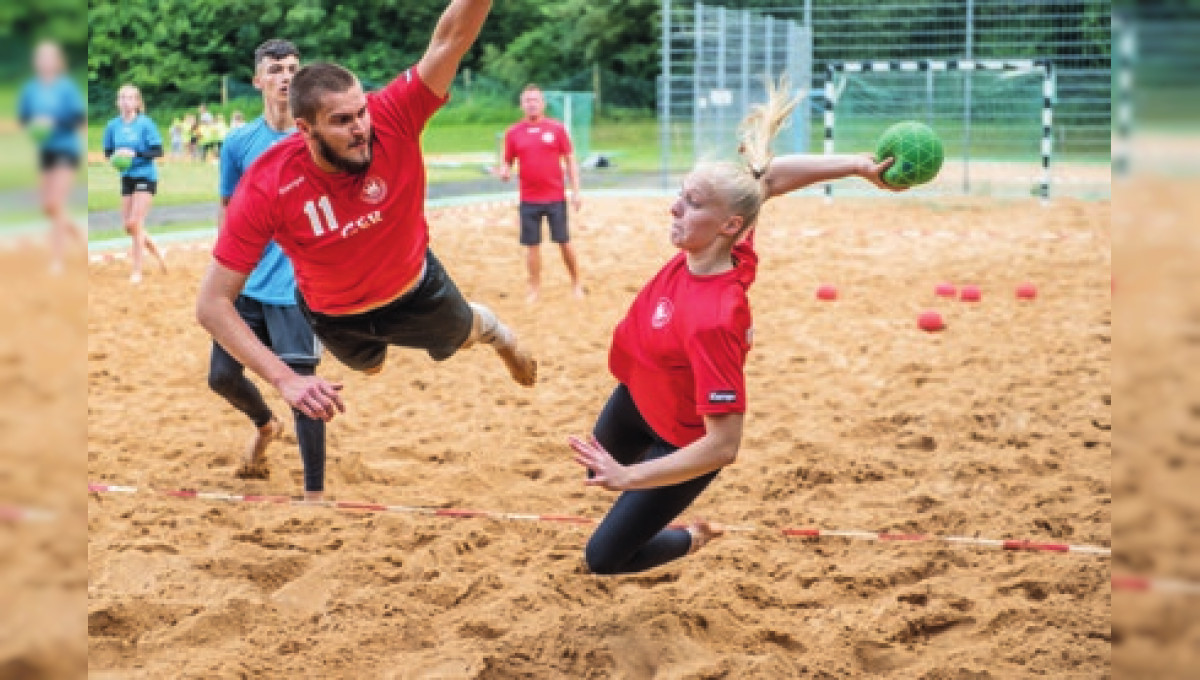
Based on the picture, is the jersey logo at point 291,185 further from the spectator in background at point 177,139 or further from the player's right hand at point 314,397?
the spectator in background at point 177,139

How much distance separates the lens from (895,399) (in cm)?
780

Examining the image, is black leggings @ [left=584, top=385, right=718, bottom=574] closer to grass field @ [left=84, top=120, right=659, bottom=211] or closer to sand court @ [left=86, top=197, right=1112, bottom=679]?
sand court @ [left=86, top=197, right=1112, bottom=679]

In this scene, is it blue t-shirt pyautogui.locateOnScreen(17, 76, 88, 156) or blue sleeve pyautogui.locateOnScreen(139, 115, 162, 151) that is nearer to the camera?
blue t-shirt pyautogui.locateOnScreen(17, 76, 88, 156)

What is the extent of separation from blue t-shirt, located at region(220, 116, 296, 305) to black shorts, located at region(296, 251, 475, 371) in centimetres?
59

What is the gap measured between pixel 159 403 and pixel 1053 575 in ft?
18.1

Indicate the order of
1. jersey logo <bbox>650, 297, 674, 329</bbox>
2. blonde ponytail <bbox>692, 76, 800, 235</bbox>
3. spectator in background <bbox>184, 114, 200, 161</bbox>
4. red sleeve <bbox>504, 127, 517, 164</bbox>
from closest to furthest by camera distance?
blonde ponytail <bbox>692, 76, 800, 235</bbox> < jersey logo <bbox>650, 297, 674, 329</bbox> < red sleeve <bbox>504, 127, 517, 164</bbox> < spectator in background <bbox>184, 114, 200, 161</bbox>

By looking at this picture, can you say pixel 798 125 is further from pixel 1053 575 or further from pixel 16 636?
pixel 16 636

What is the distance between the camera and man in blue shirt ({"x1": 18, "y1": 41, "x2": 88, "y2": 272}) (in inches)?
39.1

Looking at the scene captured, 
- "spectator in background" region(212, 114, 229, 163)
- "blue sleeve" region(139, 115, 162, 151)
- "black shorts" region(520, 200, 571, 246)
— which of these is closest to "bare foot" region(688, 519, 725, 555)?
"black shorts" region(520, 200, 571, 246)

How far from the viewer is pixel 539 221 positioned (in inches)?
463

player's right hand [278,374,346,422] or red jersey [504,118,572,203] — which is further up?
red jersey [504,118,572,203]

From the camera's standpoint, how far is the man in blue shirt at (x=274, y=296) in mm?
5680

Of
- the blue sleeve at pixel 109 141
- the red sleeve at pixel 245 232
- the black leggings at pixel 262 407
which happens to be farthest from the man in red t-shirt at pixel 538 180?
the red sleeve at pixel 245 232

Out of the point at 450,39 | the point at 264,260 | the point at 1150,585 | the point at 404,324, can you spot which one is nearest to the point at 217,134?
the point at 264,260
